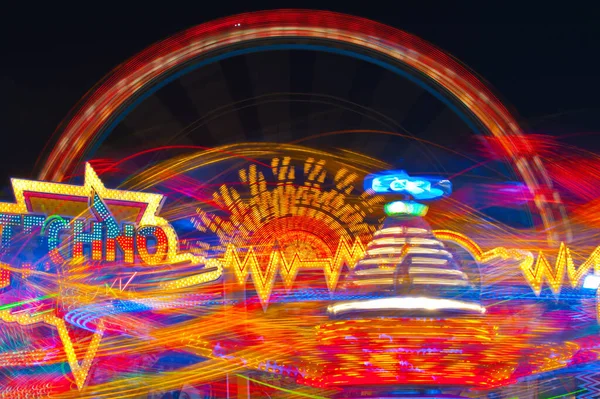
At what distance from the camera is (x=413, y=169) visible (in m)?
20.1

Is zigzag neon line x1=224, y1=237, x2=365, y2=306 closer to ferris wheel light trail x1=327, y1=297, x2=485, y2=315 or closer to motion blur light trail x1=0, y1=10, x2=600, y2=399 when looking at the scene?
motion blur light trail x1=0, y1=10, x2=600, y2=399

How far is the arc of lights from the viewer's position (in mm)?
11008

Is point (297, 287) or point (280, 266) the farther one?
point (297, 287)

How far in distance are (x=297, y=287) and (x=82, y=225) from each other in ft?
Result: 16.5

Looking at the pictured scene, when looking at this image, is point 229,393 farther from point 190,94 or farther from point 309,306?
point 190,94

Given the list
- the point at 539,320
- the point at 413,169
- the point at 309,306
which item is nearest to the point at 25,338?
the point at 309,306

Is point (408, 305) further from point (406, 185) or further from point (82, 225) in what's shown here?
point (82, 225)

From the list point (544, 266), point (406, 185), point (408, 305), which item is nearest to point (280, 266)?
point (544, 266)

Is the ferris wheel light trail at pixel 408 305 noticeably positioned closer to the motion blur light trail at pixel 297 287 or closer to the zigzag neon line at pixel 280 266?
the motion blur light trail at pixel 297 287

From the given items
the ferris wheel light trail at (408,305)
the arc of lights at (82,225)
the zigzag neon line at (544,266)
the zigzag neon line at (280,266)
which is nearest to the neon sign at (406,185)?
the ferris wheel light trail at (408,305)

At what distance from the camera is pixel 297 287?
1562cm

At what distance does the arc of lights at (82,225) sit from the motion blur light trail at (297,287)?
0.07 feet

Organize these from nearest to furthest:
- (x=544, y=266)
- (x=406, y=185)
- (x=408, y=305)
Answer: (x=408, y=305), (x=406, y=185), (x=544, y=266)

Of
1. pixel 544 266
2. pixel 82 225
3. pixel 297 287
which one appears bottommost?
pixel 82 225
